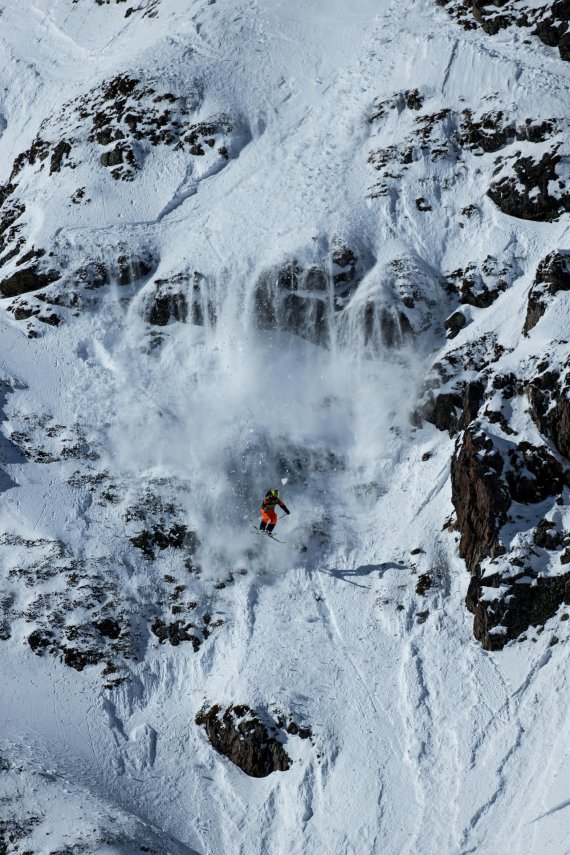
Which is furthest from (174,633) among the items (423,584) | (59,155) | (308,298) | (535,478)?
(59,155)

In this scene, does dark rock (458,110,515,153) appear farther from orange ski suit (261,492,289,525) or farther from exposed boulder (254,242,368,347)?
orange ski suit (261,492,289,525)

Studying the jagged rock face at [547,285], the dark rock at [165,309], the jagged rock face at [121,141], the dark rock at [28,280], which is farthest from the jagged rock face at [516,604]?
the jagged rock face at [121,141]

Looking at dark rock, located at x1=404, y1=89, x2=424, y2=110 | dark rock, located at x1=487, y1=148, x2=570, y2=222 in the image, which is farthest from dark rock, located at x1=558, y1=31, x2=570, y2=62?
dark rock, located at x1=487, y1=148, x2=570, y2=222

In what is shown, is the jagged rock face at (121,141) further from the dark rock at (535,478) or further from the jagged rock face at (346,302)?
the dark rock at (535,478)

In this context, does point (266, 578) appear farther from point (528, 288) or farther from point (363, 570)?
point (528, 288)

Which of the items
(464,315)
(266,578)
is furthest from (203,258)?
(266,578)

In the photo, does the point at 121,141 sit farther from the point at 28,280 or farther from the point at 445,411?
the point at 445,411
